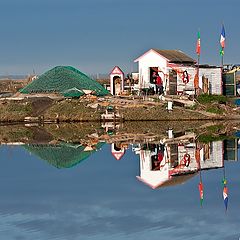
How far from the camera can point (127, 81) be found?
44188 millimetres

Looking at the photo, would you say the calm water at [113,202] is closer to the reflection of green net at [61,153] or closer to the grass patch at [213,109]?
the reflection of green net at [61,153]

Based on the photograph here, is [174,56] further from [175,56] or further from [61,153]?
[61,153]

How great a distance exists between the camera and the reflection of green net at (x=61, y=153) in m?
17.3

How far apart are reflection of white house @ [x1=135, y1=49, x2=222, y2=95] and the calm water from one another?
20.5 meters

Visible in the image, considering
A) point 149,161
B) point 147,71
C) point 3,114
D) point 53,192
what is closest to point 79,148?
point 149,161

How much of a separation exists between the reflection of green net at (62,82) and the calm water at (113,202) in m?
21.2

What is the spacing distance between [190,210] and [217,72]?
29846mm

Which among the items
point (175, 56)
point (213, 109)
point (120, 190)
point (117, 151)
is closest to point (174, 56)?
point (175, 56)

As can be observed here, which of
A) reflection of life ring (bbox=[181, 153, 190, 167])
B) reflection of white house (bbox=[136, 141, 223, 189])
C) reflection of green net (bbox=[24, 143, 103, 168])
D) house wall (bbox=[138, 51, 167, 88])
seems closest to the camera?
reflection of white house (bbox=[136, 141, 223, 189])

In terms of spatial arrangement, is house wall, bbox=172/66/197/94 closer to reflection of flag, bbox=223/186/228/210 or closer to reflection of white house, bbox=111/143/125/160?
reflection of white house, bbox=111/143/125/160

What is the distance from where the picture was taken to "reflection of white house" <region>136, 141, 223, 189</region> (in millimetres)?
14195

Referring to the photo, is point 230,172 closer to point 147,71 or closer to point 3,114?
point 3,114

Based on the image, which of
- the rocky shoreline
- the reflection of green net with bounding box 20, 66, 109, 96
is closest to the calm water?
the rocky shoreline

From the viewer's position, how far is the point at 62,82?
39.7m
